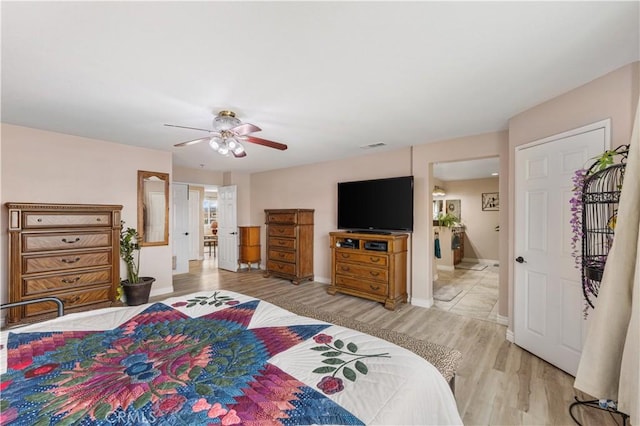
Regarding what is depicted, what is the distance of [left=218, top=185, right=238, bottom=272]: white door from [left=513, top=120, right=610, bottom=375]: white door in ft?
17.6

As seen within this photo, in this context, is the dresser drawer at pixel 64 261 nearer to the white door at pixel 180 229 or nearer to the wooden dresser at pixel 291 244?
the wooden dresser at pixel 291 244

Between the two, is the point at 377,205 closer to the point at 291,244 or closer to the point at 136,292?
the point at 291,244

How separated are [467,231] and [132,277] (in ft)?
25.7

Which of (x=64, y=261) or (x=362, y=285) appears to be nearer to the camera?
(x=64, y=261)

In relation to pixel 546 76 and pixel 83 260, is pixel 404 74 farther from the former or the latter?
pixel 83 260

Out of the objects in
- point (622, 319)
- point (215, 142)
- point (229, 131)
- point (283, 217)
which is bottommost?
point (622, 319)

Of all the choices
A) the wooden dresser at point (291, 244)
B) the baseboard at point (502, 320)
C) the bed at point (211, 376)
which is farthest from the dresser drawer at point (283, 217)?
the bed at point (211, 376)

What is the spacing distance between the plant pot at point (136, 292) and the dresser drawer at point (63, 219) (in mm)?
896

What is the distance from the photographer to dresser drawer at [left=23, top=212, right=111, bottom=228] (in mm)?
3026

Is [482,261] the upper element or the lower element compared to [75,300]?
lower

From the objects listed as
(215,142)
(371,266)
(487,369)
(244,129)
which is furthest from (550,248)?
(215,142)

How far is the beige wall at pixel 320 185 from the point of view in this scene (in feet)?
14.8

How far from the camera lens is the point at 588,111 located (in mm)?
2174

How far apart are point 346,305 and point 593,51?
3536 mm
